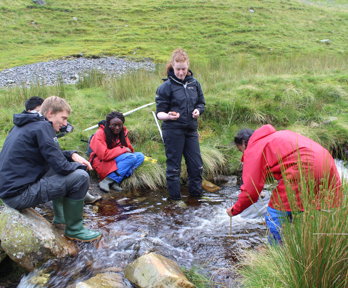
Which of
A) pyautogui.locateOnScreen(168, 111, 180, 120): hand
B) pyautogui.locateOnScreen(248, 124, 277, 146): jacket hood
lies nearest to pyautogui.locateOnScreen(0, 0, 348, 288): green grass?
pyautogui.locateOnScreen(248, 124, 277, 146): jacket hood

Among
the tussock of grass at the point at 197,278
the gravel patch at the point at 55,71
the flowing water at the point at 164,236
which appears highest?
the gravel patch at the point at 55,71

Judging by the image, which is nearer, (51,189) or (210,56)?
(51,189)

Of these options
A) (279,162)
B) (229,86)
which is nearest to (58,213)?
(279,162)

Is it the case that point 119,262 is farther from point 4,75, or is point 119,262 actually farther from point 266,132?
point 4,75

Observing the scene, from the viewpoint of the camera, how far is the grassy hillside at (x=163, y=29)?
82.9 feet

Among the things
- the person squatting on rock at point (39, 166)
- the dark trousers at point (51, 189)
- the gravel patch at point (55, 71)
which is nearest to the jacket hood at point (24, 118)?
the person squatting on rock at point (39, 166)

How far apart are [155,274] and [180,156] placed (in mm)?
2381

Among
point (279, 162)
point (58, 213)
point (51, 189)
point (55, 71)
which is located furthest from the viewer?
point (55, 71)

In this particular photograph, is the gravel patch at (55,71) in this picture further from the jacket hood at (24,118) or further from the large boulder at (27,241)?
the large boulder at (27,241)

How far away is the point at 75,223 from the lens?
13.6 feet

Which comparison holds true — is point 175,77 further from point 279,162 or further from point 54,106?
point 279,162

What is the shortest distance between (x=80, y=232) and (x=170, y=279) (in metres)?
1.53

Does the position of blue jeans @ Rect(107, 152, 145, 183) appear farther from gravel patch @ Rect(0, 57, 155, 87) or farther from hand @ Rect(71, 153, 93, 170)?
gravel patch @ Rect(0, 57, 155, 87)

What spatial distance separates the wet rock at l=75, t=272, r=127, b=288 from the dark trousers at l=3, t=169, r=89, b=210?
102cm
